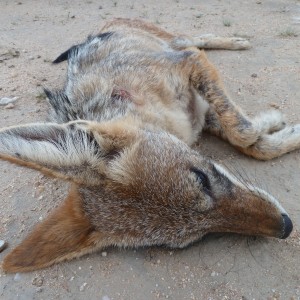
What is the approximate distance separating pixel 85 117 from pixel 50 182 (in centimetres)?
83

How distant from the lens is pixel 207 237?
3279 mm

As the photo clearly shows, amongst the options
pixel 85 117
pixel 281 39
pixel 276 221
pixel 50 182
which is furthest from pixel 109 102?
pixel 281 39

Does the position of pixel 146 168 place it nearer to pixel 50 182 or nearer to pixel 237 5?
pixel 50 182

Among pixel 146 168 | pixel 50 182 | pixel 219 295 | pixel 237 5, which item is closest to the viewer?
pixel 219 295

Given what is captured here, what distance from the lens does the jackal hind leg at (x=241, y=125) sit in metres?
4.20

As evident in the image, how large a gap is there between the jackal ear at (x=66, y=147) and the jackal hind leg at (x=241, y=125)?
1524 mm

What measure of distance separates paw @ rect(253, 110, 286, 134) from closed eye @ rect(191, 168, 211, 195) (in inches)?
61.8

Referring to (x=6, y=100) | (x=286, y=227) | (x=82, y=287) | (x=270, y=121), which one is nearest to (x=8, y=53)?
(x=6, y=100)

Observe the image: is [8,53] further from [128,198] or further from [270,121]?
[128,198]

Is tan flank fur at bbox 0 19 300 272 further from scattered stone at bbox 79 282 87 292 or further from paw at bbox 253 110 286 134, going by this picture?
paw at bbox 253 110 286 134

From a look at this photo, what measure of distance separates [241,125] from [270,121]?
510 millimetres

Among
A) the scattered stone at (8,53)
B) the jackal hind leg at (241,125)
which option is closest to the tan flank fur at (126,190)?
the jackal hind leg at (241,125)

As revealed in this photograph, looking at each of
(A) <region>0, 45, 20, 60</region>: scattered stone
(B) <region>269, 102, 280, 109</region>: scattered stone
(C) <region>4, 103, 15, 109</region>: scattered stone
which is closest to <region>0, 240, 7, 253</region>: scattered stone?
(C) <region>4, 103, 15, 109</region>: scattered stone

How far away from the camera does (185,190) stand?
2.96 m
